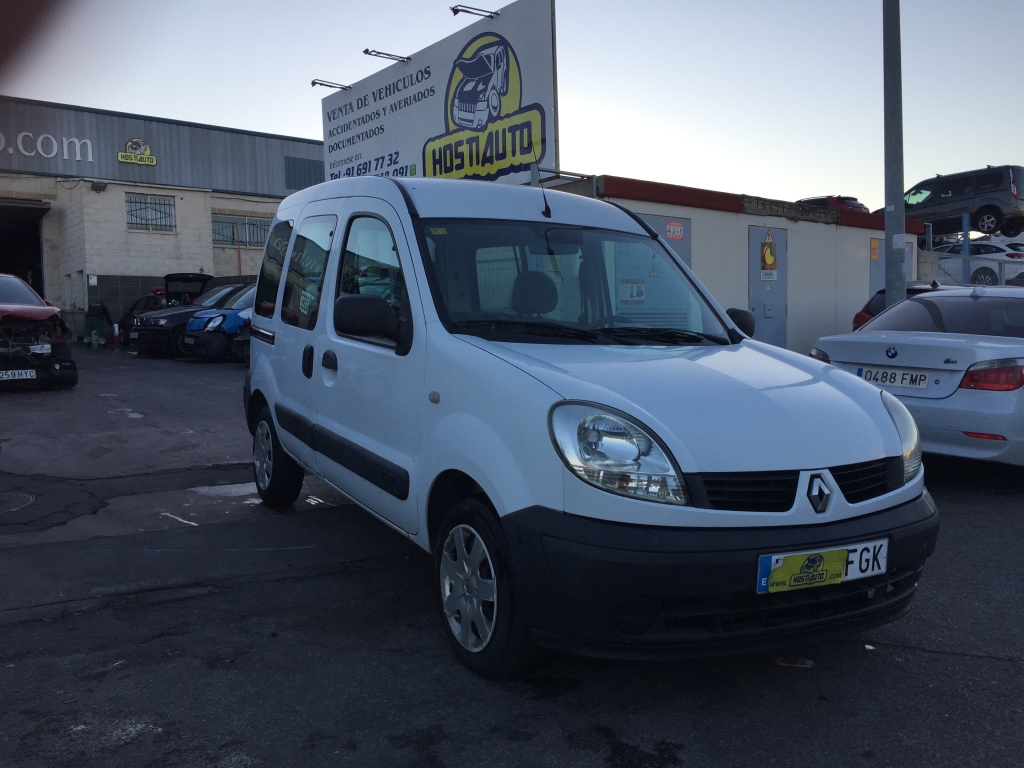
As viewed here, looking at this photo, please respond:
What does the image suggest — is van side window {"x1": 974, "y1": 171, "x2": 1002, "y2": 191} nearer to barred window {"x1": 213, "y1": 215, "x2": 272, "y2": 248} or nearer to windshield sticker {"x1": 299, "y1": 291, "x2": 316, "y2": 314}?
barred window {"x1": 213, "y1": 215, "x2": 272, "y2": 248}

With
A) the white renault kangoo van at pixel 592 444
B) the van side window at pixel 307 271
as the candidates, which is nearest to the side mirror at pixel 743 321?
the white renault kangoo van at pixel 592 444

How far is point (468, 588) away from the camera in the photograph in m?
3.17

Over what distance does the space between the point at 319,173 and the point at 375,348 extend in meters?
32.5

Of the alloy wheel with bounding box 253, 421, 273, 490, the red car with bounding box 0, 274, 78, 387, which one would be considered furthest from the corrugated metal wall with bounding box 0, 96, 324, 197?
the alloy wheel with bounding box 253, 421, 273, 490

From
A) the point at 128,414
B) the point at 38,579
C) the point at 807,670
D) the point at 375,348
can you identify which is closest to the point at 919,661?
the point at 807,670

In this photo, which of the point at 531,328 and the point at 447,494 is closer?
the point at 447,494

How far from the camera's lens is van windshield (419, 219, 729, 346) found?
11.7ft

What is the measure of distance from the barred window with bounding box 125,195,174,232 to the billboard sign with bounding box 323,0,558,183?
45.0 feet

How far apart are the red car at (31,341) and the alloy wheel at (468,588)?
9721 millimetres

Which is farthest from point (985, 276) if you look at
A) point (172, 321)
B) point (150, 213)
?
point (150, 213)

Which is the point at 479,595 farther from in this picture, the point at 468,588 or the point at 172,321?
the point at 172,321

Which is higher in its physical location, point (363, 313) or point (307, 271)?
point (307, 271)

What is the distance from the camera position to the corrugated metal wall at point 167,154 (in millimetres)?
28047

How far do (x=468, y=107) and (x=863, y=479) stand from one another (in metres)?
12.8
